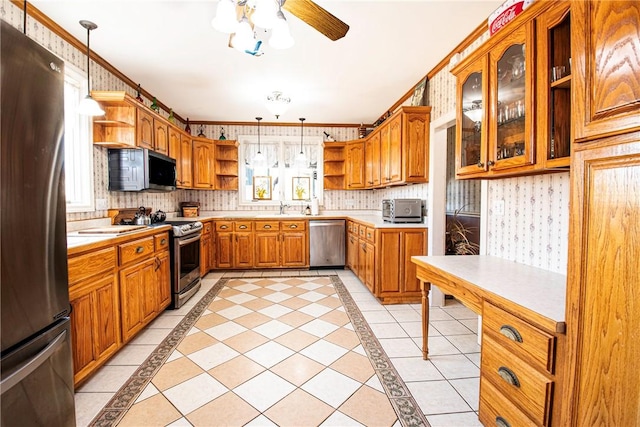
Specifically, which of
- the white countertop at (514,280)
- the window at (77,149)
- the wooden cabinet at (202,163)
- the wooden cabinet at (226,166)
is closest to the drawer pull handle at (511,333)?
the white countertop at (514,280)

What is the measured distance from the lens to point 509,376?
4.10ft

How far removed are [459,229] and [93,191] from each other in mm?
4259

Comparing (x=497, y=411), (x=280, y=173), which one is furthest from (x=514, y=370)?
(x=280, y=173)

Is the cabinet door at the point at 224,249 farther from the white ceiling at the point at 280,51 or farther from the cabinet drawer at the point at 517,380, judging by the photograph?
the cabinet drawer at the point at 517,380

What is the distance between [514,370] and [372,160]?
356cm

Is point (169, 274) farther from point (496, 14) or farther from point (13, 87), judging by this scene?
point (496, 14)

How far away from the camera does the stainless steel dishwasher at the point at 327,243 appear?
15.6 ft

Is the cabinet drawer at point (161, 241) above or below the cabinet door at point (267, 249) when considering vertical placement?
above

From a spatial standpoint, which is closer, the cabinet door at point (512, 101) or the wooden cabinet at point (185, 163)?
the cabinet door at point (512, 101)

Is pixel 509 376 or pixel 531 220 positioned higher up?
pixel 531 220

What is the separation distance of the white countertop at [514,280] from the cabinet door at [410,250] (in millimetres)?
1116

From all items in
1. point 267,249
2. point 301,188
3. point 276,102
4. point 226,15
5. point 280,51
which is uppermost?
point 280,51

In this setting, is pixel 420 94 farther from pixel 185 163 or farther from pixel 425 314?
pixel 185 163

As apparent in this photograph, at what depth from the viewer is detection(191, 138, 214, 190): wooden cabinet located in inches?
186
